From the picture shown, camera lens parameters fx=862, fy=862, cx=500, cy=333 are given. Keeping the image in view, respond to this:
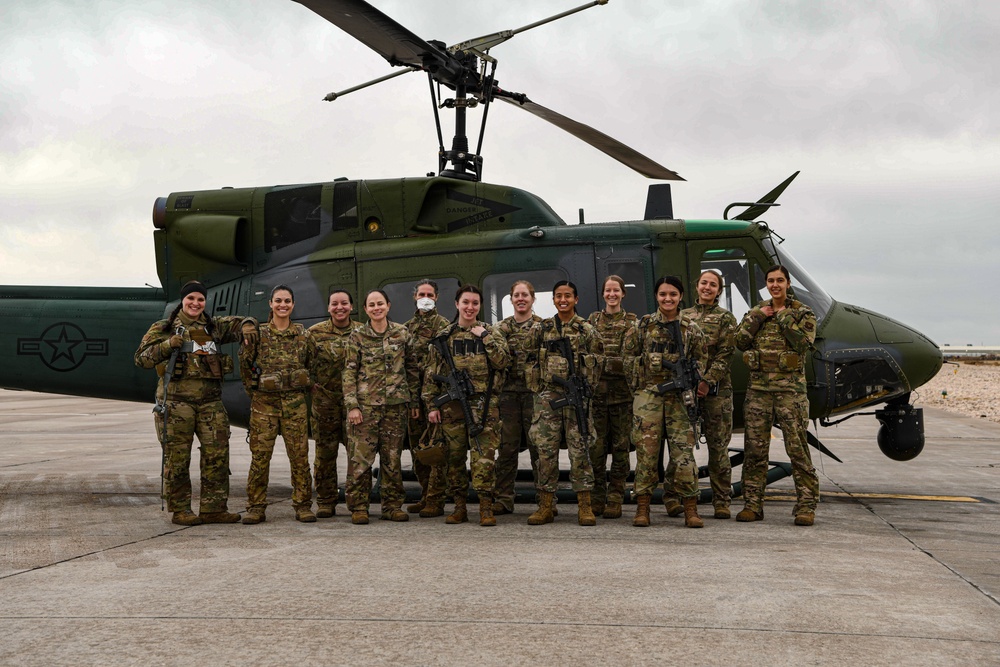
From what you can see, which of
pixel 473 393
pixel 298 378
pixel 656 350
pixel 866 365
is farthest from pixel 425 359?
pixel 866 365

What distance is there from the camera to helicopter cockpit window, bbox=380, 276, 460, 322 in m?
7.76

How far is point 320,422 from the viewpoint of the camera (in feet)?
22.2

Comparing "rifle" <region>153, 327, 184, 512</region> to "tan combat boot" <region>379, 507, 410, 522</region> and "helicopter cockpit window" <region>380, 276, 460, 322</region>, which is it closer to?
"tan combat boot" <region>379, 507, 410, 522</region>

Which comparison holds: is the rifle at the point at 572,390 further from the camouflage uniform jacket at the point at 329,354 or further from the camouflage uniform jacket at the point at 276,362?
the camouflage uniform jacket at the point at 276,362

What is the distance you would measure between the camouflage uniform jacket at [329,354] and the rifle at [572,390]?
158 cm

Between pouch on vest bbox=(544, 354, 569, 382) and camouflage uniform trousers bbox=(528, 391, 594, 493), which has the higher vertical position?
pouch on vest bbox=(544, 354, 569, 382)

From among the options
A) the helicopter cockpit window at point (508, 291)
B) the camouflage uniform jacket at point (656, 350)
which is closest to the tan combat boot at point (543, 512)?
the camouflage uniform jacket at point (656, 350)

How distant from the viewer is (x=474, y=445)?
249 inches

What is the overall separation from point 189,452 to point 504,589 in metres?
3.20

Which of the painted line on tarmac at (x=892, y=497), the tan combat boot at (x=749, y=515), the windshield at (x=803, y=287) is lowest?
the painted line on tarmac at (x=892, y=497)

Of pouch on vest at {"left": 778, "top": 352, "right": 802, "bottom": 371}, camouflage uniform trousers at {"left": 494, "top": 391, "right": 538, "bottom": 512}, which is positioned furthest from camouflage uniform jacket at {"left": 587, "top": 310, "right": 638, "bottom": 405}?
pouch on vest at {"left": 778, "top": 352, "right": 802, "bottom": 371}

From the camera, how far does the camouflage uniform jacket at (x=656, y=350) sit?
6246 millimetres

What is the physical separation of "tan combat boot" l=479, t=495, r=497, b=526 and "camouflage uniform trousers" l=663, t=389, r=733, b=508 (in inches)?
53.7

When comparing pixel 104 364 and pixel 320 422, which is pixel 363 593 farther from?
pixel 104 364
